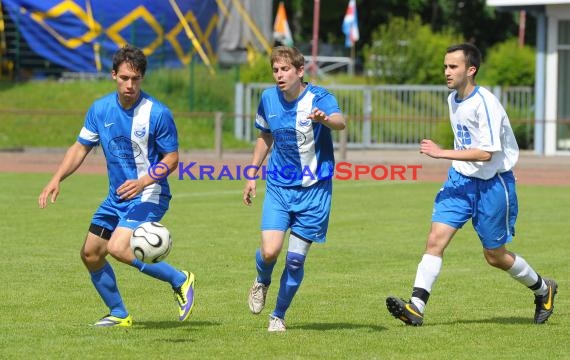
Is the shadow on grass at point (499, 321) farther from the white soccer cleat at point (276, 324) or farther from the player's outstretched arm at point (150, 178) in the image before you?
the player's outstretched arm at point (150, 178)

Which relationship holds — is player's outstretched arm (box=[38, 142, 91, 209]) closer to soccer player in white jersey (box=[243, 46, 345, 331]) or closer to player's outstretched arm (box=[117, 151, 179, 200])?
player's outstretched arm (box=[117, 151, 179, 200])

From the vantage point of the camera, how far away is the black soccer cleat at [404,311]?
29.2 feet

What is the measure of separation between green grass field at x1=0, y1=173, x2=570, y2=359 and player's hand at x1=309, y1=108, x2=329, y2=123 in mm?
1462

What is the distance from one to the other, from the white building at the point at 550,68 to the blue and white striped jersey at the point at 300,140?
2534 centimetres

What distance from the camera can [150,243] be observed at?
8.48 m

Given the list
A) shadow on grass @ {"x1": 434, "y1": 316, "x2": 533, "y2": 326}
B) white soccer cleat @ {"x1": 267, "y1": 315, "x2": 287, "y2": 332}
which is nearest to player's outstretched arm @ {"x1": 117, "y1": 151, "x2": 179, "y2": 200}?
white soccer cleat @ {"x1": 267, "y1": 315, "x2": 287, "y2": 332}

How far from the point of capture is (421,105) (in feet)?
124

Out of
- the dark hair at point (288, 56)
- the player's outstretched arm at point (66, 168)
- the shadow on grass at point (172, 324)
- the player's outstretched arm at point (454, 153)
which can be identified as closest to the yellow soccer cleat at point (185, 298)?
the shadow on grass at point (172, 324)

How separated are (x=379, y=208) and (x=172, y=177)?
7.17 meters

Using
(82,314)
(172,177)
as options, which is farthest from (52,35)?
(82,314)

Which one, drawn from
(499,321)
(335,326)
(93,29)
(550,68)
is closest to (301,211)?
(335,326)

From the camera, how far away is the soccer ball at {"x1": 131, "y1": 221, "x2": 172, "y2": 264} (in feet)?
27.8

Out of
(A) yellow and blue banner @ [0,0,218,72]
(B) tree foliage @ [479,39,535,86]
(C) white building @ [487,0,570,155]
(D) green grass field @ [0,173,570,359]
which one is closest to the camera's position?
(D) green grass field @ [0,173,570,359]

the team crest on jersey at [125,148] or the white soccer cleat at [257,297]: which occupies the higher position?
→ the team crest on jersey at [125,148]
